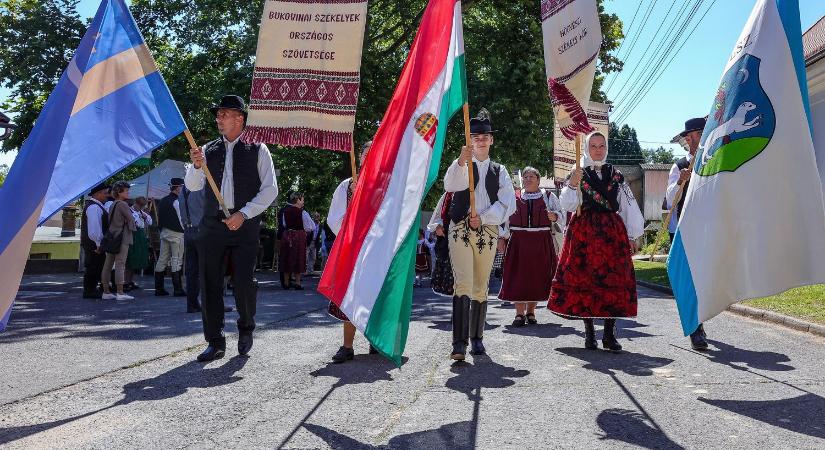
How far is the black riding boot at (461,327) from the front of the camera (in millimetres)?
6914

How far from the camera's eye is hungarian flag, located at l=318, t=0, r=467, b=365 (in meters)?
5.02

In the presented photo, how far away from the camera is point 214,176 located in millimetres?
6977

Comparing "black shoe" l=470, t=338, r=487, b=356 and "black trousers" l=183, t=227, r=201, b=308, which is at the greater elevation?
"black trousers" l=183, t=227, r=201, b=308

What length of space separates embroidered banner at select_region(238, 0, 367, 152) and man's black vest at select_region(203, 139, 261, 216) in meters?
0.40

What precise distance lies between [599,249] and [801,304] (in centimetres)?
473

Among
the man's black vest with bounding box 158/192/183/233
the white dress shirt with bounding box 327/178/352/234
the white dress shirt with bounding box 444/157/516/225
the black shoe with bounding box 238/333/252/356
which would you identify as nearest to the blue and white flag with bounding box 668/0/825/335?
the white dress shirt with bounding box 444/157/516/225

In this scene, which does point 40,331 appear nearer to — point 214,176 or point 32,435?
point 214,176

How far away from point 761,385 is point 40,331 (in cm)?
700

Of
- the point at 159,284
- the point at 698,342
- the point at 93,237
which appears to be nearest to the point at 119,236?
the point at 93,237

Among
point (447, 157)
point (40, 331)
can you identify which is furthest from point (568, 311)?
point (447, 157)

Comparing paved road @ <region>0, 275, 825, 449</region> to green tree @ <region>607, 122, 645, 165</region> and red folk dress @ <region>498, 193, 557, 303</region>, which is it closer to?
red folk dress @ <region>498, 193, 557, 303</region>

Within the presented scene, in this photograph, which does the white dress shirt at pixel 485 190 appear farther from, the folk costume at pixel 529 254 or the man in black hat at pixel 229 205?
the folk costume at pixel 529 254

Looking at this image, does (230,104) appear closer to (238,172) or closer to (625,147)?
(238,172)

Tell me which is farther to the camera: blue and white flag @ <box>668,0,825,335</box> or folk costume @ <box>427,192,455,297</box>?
folk costume @ <box>427,192,455,297</box>
